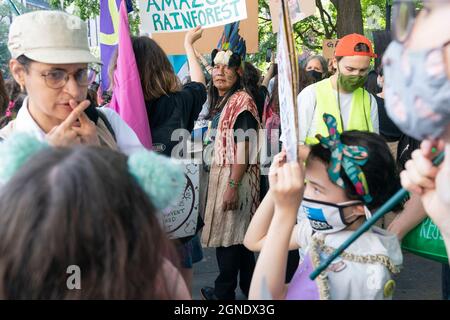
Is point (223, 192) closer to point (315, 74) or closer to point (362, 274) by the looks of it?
point (362, 274)

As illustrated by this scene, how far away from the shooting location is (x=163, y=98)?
3.49 metres

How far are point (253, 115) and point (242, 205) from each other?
2.08ft

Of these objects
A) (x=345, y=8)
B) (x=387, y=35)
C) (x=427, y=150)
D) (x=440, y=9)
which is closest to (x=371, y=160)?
(x=427, y=150)

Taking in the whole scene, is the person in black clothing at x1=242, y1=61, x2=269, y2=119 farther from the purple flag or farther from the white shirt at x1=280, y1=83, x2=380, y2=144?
the purple flag

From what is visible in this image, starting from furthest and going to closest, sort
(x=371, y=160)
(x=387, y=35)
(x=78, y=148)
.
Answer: (x=387, y=35), (x=371, y=160), (x=78, y=148)

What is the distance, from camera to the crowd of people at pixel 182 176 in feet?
3.98

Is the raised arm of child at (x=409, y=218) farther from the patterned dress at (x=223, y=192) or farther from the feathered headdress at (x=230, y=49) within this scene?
A: the feathered headdress at (x=230, y=49)

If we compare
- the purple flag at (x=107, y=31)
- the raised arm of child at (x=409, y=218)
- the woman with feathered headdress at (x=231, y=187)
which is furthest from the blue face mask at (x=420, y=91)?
the purple flag at (x=107, y=31)

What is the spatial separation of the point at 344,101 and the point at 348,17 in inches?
359

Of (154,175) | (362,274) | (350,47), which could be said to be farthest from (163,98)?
(154,175)

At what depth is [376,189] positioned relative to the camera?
2.06 metres

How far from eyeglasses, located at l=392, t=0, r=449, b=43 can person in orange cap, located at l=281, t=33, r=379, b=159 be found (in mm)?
2516

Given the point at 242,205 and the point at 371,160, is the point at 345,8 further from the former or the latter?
the point at 371,160

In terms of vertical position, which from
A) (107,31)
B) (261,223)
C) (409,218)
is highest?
(107,31)
